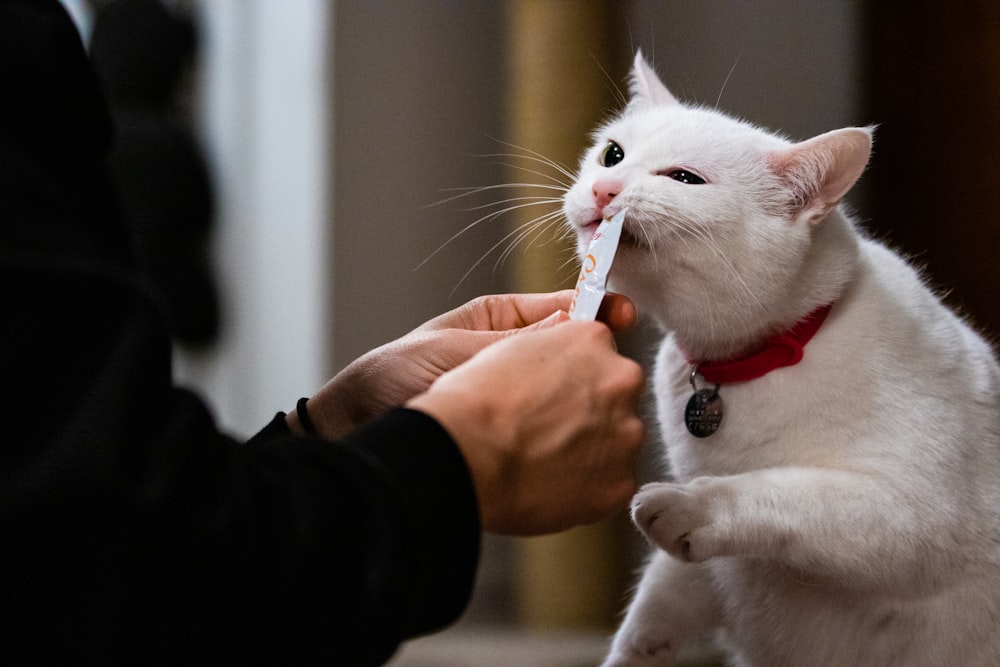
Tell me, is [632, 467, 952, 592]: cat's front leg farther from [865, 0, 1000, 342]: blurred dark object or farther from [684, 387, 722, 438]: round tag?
[865, 0, 1000, 342]: blurred dark object

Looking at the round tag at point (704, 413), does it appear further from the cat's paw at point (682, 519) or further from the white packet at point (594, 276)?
the white packet at point (594, 276)

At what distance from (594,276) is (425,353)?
176mm

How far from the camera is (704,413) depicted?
3.15 feet

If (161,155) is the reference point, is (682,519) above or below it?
above

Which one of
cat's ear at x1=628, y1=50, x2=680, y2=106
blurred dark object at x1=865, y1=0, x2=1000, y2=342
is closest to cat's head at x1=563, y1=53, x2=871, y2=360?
cat's ear at x1=628, y1=50, x2=680, y2=106

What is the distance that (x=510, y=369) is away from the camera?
65 cm

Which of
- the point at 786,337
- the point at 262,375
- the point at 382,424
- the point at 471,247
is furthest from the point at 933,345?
the point at 262,375

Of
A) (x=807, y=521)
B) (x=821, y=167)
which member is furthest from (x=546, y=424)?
(x=821, y=167)

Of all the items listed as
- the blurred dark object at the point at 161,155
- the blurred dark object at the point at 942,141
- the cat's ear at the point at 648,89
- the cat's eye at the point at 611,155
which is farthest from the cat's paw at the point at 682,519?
the blurred dark object at the point at 161,155

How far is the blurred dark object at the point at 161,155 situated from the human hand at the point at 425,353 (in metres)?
1.28

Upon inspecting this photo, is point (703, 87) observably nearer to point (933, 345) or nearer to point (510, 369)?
point (933, 345)

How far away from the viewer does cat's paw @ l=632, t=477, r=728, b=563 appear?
82 centimetres

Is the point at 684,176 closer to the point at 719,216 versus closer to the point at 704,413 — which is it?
the point at 719,216

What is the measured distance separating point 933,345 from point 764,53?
897 mm
